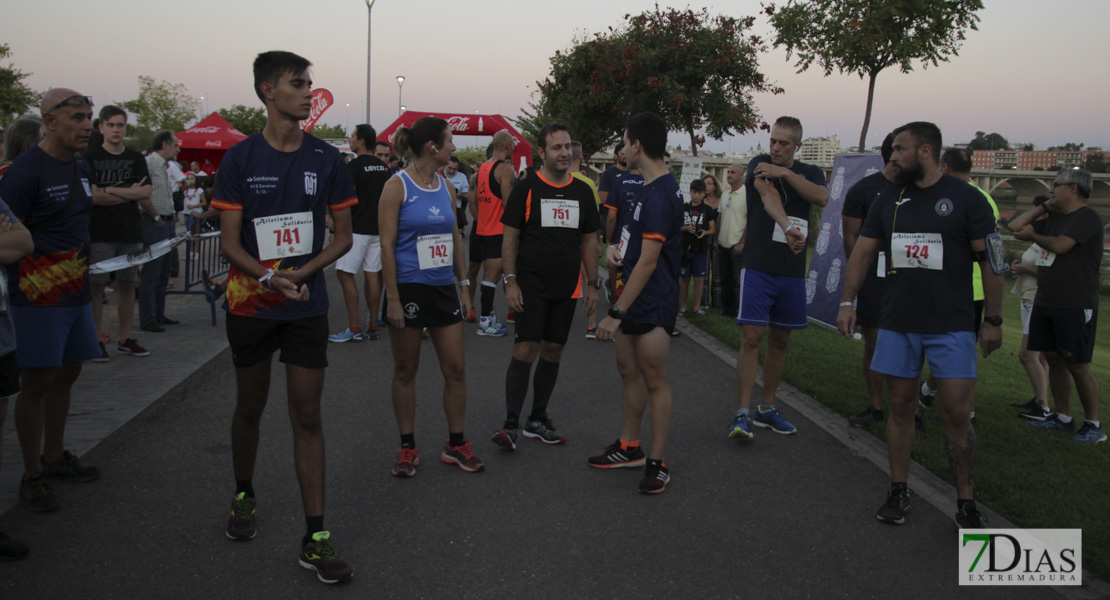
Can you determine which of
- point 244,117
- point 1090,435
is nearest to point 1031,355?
point 1090,435

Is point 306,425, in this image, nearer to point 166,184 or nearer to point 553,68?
point 166,184

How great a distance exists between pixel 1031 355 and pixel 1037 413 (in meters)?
0.46

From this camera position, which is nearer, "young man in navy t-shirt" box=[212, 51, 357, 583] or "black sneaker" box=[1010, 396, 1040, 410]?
"young man in navy t-shirt" box=[212, 51, 357, 583]

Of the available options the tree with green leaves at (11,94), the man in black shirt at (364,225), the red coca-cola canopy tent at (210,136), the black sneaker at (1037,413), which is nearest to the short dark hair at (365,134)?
the man in black shirt at (364,225)

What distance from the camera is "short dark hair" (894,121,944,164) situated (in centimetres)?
418

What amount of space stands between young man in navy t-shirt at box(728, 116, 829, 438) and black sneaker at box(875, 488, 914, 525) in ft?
4.29

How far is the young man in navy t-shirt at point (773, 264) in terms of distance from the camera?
558cm

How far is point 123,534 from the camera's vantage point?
3846mm

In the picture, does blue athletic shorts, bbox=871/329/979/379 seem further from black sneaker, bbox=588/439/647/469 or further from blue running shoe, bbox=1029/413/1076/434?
blue running shoe, bbox=1029/413/1076/434

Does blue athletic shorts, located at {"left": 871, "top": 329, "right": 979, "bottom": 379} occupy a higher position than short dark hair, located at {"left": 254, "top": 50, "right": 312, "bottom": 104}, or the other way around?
short dark hair, located at {"left": 254, "top": 50, "right": 312, "bottom": 104}

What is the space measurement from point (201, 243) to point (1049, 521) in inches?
371

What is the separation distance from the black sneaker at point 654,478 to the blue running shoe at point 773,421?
142 centimetres

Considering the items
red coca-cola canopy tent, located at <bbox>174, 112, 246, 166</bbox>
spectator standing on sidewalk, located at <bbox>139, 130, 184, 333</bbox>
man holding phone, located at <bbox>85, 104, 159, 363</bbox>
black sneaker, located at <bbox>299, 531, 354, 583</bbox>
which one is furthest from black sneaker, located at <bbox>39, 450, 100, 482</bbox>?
red coca-cola canopy tent, located at <bbox>174, 112, 246, 166</bbox>

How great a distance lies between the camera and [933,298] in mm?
4164
